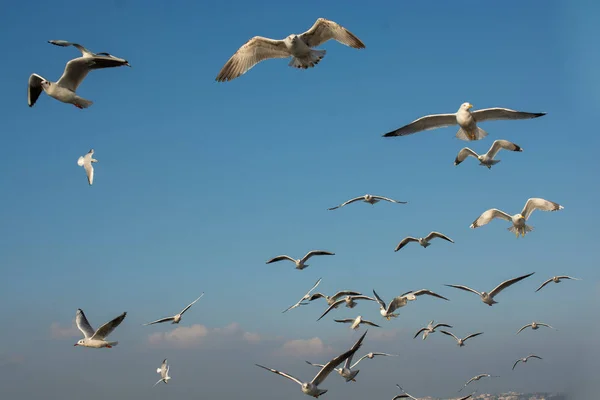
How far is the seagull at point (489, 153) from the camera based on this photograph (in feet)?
90.3

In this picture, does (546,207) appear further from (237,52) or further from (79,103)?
(79,103)

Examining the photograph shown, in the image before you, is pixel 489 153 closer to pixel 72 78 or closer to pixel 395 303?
pixel 395 303

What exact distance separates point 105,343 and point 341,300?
38.6 ft

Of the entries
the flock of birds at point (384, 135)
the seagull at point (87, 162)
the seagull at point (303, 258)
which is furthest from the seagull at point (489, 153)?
the seagull at point (87, 162)

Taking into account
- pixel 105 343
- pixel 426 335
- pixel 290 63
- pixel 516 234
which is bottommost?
pixel 426 335

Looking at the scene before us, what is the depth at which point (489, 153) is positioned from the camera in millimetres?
28141

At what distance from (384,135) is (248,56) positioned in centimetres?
558

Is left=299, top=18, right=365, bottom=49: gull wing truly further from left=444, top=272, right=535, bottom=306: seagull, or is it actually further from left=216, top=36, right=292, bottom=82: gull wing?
left=444, top=272, right=535, bottom=306: seagull

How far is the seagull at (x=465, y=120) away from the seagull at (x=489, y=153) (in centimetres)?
430

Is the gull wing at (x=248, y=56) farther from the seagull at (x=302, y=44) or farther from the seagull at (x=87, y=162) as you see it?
the seagull at (x=87, y=162)

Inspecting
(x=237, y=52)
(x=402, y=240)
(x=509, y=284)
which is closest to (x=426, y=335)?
(x=402, y=240)

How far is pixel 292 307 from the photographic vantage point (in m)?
30.5

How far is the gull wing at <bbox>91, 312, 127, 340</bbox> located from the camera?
63.1 ft

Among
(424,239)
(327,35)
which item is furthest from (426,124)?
(424,239)
